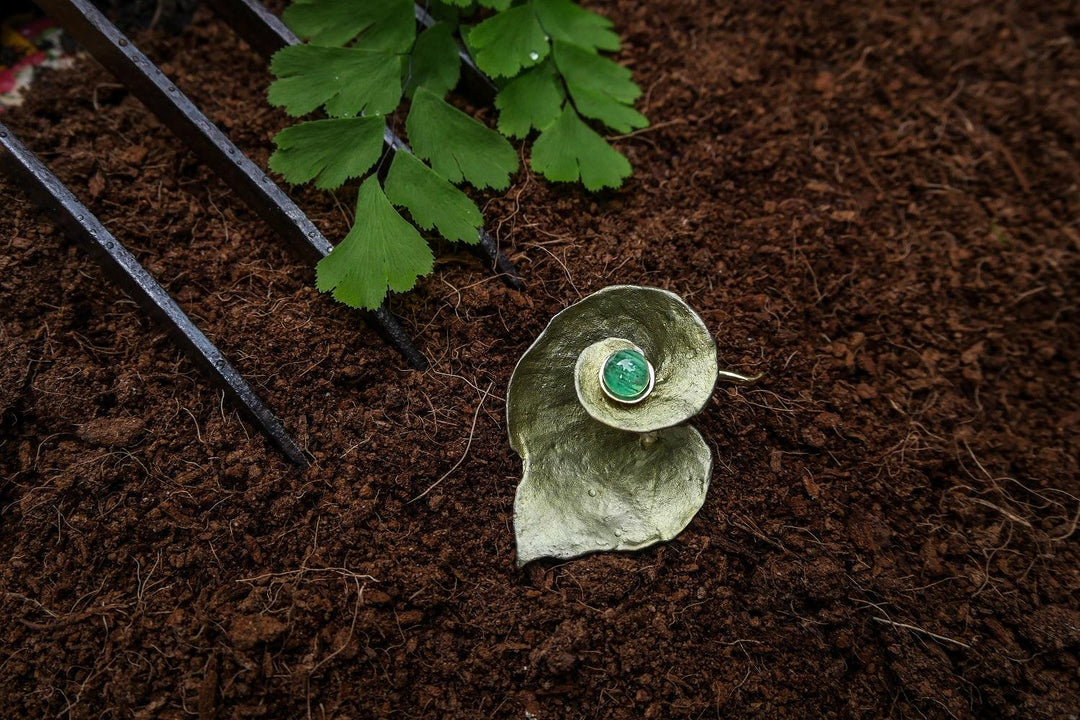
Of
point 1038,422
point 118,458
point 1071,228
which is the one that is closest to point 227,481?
point 118,458

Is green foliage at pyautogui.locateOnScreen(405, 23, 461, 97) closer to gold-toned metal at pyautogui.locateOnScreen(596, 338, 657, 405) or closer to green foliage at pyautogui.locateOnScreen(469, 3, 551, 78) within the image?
green foliage at pyautogui.locateOnScreen(469, 3, 551, 78)

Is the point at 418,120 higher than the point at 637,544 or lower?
higher

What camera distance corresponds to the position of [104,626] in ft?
3.69

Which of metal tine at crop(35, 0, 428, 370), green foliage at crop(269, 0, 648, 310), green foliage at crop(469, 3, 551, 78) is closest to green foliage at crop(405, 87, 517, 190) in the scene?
green foliage at crop(269, 0, 648, 310)

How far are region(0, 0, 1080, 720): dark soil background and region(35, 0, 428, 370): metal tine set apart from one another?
5cm

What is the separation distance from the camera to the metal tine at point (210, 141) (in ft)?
4.36

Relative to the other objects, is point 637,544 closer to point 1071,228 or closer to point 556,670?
point 556,670

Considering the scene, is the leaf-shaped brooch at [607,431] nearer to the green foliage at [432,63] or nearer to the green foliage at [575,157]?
the green foliage at [575,157]

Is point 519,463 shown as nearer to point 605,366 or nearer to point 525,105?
point 605,366

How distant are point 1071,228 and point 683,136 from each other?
37.0 inches

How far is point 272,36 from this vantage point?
146 centimetres

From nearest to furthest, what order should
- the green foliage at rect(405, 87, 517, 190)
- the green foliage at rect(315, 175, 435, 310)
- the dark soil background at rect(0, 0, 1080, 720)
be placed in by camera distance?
1. the dark soil background at rect(0, 0, 1080, 720)
2. the green foliage at rect(315, 175, 435, 310)
3. the green foliage at rect(405, 87, 517, 190)

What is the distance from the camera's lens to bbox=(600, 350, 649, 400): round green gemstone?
1174 mm

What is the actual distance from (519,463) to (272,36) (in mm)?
1013
